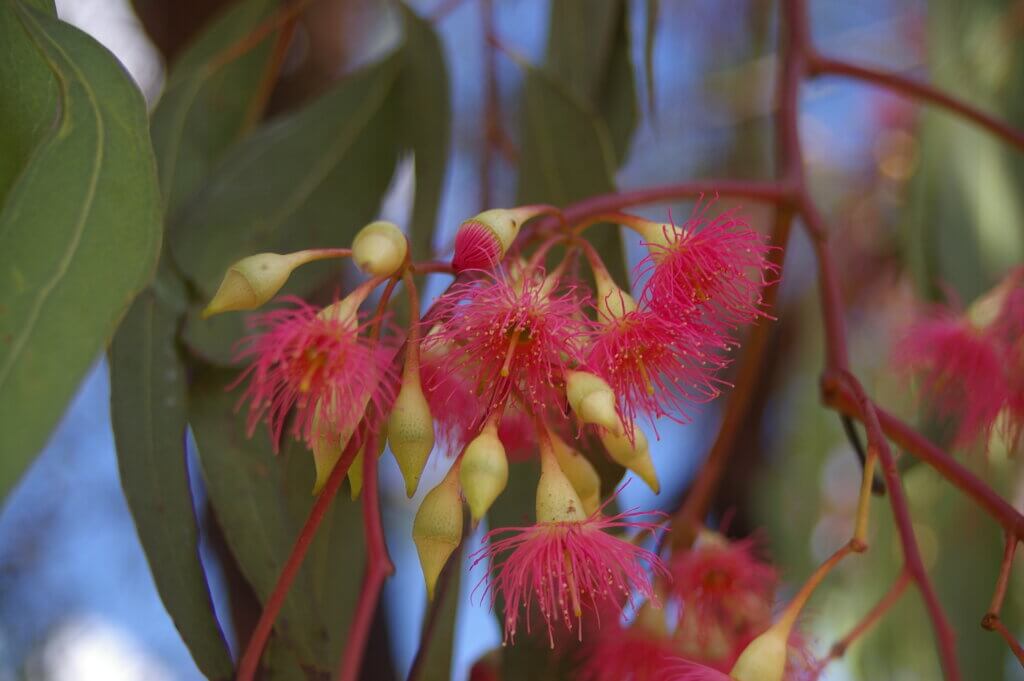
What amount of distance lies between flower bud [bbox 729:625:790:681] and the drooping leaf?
39 centimetres

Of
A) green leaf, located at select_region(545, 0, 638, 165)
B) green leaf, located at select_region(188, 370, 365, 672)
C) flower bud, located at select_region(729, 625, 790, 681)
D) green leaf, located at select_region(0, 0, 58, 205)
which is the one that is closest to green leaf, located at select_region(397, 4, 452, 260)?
green leaf, located at select_region(545, 0, 638, 165)

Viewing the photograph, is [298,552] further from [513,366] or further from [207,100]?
[207,100]

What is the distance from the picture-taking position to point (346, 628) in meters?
0.81

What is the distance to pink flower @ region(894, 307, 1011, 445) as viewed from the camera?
0.86 m

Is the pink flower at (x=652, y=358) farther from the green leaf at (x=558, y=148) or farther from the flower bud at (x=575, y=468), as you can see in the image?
the green leaf at (x=558, y=148)

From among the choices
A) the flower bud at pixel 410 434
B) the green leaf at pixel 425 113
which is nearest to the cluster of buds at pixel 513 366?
the flower bud at pixel 410 434

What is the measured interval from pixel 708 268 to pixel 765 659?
21 cm

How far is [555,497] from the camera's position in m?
0.58

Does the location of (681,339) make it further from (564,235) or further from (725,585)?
(725,585)

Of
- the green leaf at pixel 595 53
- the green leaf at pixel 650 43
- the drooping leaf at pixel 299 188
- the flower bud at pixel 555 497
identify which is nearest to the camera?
the flower bud at pixel 555 497

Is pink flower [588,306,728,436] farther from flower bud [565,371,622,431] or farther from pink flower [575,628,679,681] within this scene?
pink flower [575,628,679,681]

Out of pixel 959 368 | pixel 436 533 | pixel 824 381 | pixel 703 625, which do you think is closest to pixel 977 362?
pixel 959 368

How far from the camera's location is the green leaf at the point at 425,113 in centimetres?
99

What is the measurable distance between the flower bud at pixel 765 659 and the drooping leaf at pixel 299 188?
393mm
